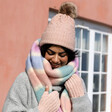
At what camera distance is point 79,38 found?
4668mm

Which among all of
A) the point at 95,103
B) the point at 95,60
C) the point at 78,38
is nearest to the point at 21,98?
the point at 78,38

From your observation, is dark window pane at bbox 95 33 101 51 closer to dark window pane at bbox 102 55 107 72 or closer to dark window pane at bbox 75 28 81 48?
dark window pane at bbox 102 55 107 72

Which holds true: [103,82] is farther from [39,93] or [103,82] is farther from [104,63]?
[39,93]

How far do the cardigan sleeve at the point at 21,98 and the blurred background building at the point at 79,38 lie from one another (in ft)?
5.44

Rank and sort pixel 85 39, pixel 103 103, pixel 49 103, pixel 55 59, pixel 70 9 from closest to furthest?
1. pixel 49 103
2. pixel 55 59
3. pixel 70 9
4. pixel 85 39
5. pixel 103 103

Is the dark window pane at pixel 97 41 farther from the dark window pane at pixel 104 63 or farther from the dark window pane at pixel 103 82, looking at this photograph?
the dark window pane at pixel 103 82

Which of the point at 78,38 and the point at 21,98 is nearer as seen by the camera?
the point at 21,98

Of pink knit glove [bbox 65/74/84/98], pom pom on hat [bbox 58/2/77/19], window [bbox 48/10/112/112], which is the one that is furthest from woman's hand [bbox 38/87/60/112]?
window [bbox 48/10/112/112]

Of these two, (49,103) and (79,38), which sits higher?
(79,38)

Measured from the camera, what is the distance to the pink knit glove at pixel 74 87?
72.6 inches

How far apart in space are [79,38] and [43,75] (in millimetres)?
2956

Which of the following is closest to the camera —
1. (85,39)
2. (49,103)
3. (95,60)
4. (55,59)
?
(49,103)

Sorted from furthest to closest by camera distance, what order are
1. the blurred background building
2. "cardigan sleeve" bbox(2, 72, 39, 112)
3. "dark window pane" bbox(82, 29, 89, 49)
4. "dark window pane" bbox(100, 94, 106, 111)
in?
"dark window pane" bbox(100, 94, 106, 111) < "dark window pane" bbox(82, 29, 89, 49) < the blurred background building < "cardigan sleeve" bbox(2, 72, 39, 112)

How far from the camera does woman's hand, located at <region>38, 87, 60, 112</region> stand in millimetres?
1691
